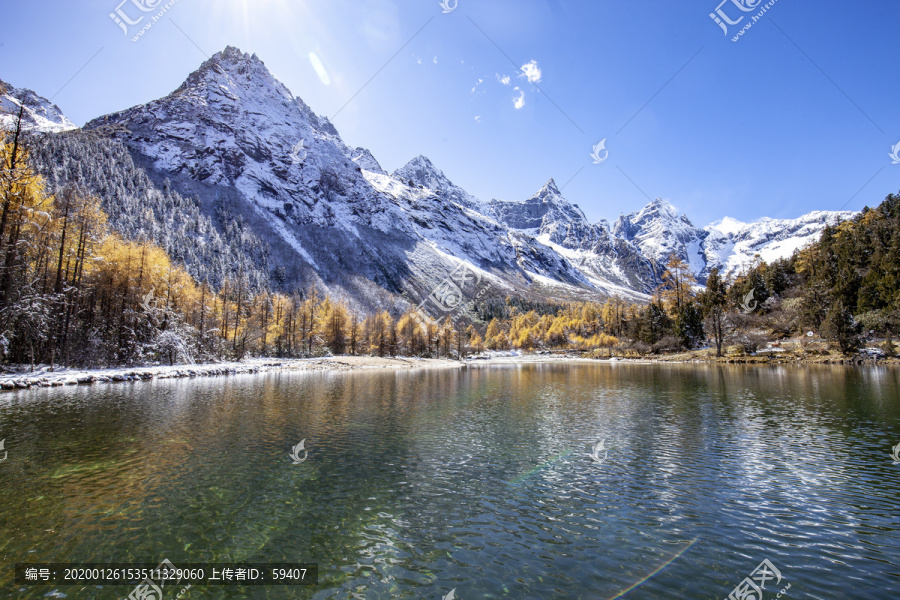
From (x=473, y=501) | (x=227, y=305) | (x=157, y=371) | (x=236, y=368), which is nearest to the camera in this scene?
(x=473, y=501)

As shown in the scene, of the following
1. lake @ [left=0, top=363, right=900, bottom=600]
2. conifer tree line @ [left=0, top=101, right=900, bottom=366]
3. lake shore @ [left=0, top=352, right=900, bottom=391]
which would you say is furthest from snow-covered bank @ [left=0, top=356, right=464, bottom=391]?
lake @ [left=0, top=363, right=900, bottom=600]

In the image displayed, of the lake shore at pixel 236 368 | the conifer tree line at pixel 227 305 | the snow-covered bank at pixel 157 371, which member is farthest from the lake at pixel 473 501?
the conifer tree line at pixel 227 305

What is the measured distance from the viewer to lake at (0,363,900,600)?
28.0ft

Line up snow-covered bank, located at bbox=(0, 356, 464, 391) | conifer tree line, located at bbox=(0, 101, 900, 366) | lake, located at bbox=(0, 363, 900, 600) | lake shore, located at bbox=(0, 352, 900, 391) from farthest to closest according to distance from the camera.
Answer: conifer tree line, located at bbox=(0, 101, 900, 366)
lake shore, located at bbox=(0, 352, 900, 391)
snow-covered bank, located at bbox=(0, 356, 464, 391)
lake, located at bbox=(0, 363, 900, 600)

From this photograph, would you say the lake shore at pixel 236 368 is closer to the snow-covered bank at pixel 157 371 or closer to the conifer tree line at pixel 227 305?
the snow-covered bank at pixel 157 371

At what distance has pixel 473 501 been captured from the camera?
12.8 m

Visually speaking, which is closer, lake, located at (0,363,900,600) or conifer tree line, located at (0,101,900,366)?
lake, located at (0,363,900,600)

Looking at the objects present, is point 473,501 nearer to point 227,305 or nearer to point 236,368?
point 236,368

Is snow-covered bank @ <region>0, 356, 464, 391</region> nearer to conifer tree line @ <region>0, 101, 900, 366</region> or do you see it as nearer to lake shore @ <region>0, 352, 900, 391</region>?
lake shore @ <region>0, 352, 900, 391</region>

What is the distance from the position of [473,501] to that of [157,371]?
55.3 meters

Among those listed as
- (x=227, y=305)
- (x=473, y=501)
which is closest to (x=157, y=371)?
(x=227, y=305)

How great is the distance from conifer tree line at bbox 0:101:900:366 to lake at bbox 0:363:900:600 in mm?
21543

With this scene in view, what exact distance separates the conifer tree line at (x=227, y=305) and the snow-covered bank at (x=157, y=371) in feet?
13.8

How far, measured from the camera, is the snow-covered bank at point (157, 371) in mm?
37344
